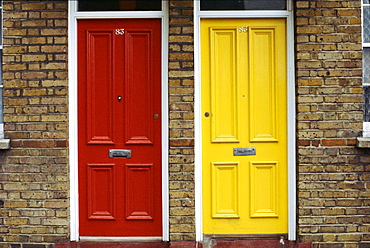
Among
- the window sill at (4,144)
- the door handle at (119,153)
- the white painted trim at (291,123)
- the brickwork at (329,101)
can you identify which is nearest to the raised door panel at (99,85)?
the door handle at (119,153)

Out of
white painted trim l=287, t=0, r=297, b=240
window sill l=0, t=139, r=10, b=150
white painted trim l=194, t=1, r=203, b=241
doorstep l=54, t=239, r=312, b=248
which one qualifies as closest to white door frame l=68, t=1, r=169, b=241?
doorstep l=54, t=239, r=312, b=248

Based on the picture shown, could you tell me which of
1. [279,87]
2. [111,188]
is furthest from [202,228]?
[279,87]

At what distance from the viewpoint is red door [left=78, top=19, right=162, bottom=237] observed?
194 inches

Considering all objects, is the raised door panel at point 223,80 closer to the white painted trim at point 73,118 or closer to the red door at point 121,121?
the red door at point 121,121

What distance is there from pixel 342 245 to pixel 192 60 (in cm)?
264

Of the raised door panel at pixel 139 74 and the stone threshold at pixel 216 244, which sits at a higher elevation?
the raised door panel at pixel 139 74

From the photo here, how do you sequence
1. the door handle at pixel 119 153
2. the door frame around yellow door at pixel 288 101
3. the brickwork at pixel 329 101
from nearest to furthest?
the brickwork at pixel 329 101, the door frame around yellow door at pixel 288 101, the door handle at pixel 119 153

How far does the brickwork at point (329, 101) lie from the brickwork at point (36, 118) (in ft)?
8.62

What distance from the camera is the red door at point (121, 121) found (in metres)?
4.93

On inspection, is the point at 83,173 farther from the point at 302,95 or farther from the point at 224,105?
the point at 302,95

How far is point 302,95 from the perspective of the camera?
474 cm

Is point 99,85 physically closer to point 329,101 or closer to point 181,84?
point 181,84

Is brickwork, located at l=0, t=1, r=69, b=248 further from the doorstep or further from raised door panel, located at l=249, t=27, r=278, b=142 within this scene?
raised door panel, located at l=249, t=27, r=278, b=142

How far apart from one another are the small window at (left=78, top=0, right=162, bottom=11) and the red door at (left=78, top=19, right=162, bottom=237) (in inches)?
5.8
